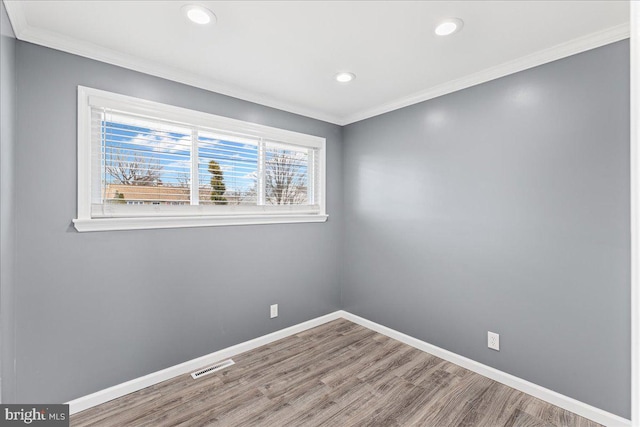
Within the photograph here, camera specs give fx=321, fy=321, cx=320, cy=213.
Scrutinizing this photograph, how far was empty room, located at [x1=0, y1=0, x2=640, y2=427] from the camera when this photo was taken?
193 centimetres

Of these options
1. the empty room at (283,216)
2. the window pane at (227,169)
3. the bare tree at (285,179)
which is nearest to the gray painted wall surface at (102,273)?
the empty room at (283,216)

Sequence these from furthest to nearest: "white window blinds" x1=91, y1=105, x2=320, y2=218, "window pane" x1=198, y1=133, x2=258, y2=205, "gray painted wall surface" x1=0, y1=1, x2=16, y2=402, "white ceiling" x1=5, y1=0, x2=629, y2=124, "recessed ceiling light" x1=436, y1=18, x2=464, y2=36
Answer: "window pane" x1=198, y1=133, x2=258, y2=205 → "white window blinds" x1=91, y1=105, x2=320, y2=218 → "recessed ceiling light" x1=436, y1=18, x2=464, y2=36 → "white ceiling" x1=5, y1=0, x2=629, y2=124 → "gray painted wall surface" x1=0, y1=1, x2=16, y2=402

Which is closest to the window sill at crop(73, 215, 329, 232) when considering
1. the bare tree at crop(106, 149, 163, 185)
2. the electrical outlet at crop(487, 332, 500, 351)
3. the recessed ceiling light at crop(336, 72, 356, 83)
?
the bare tree at crop(106, 149, 163, 185)

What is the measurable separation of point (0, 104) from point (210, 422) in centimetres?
213

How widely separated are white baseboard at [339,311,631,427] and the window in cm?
155

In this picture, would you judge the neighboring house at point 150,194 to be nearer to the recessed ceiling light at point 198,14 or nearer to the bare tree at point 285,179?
the bare tree at point 285,179

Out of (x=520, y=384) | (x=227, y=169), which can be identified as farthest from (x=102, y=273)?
(x=520, y=384)

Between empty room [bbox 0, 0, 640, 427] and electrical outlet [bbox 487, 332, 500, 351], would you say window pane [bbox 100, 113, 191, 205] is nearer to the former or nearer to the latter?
empty room [bbox 0, 0, 640, 427]

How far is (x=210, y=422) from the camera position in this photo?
2.04 metres

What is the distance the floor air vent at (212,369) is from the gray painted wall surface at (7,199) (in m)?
1.08

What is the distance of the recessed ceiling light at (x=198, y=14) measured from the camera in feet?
5.84
